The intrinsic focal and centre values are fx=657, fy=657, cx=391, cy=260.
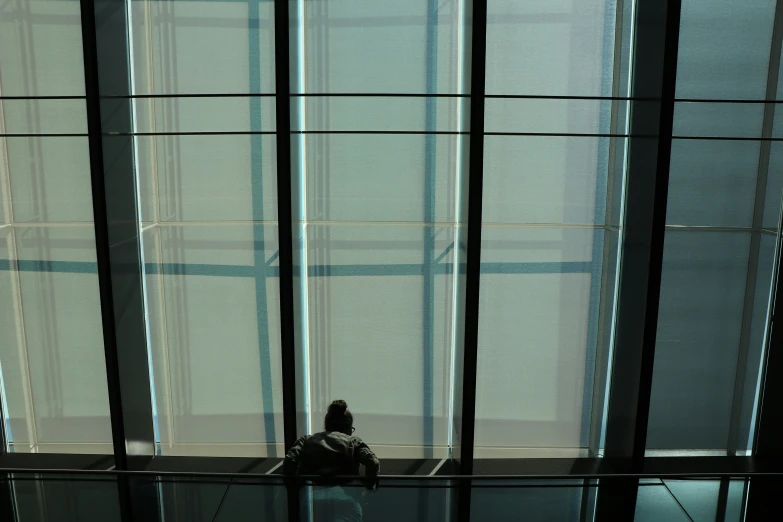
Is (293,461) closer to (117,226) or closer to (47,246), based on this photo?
(117,226)

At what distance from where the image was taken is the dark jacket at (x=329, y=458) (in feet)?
21.5

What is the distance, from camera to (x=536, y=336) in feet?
31.2

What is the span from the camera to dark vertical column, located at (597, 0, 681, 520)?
26.5 feet

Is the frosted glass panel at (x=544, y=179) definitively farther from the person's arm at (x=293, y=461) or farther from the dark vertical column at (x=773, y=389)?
the person's arm at (x=293, y=461)

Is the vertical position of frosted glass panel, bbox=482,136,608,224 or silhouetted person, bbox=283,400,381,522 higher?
frosted glass panel, bbox=482,136,608,224

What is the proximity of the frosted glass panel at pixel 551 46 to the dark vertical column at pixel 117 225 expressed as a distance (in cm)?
490

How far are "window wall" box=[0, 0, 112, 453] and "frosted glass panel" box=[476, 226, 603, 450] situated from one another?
18.4ft

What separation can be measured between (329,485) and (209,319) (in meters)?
3.95

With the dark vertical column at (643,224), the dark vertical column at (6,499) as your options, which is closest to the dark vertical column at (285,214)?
the dark vertical column at (6,499)

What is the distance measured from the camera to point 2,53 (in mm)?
8758

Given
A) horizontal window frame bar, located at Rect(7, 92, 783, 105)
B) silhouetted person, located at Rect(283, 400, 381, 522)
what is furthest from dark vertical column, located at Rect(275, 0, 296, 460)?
silhouetted person, located at Rect(283, 400, 381, 522)

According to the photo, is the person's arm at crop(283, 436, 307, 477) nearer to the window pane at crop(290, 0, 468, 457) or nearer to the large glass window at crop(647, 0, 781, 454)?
the window pane at crop(290, 0, 468, 457)

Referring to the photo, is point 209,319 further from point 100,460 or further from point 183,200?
point 100,460

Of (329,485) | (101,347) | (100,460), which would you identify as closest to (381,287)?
(329,485)
